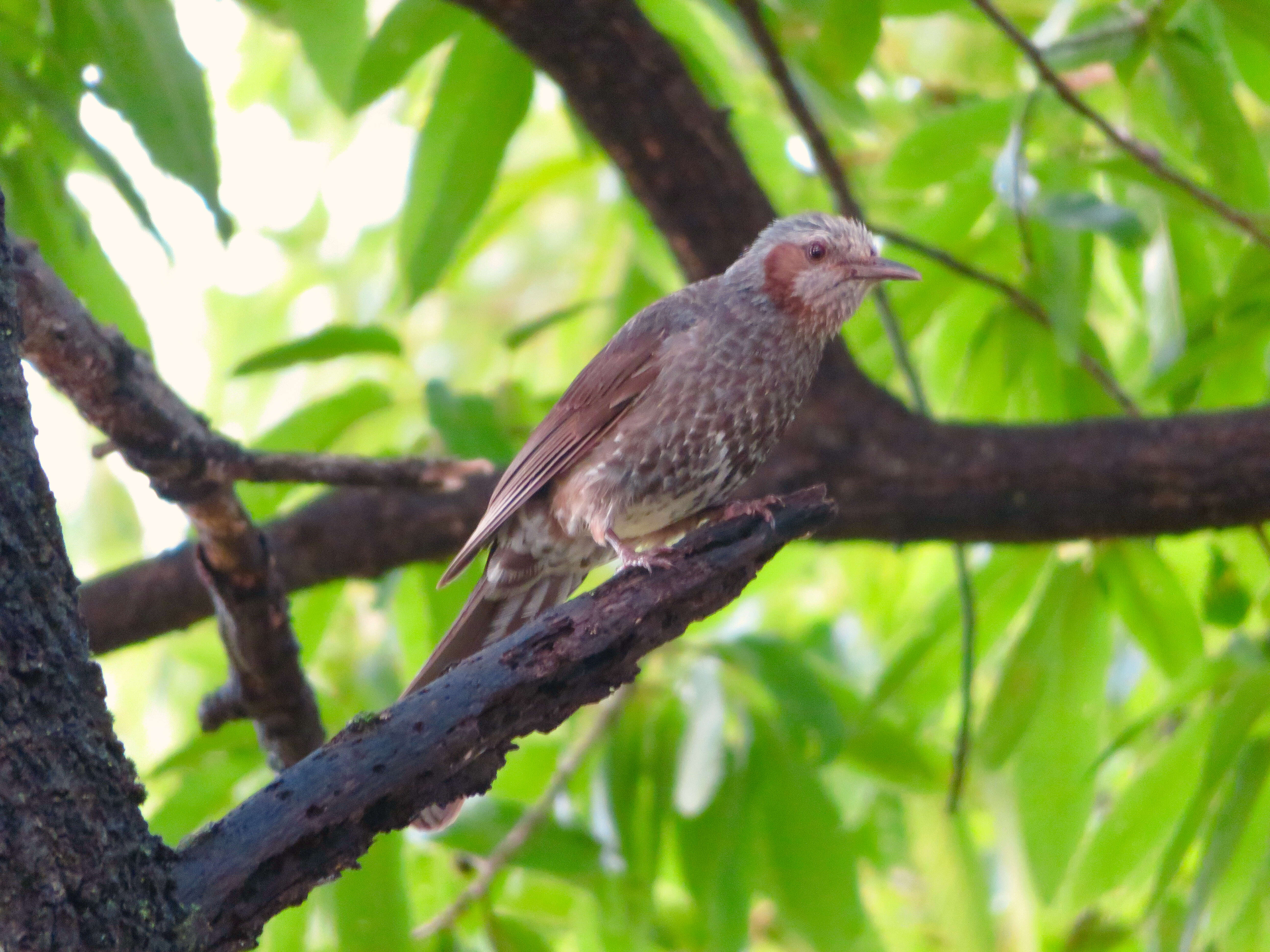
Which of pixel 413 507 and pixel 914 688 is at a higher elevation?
pixel 413 507

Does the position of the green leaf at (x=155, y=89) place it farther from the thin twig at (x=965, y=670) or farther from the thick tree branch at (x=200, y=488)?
the thin twig at (x=965, y=670)

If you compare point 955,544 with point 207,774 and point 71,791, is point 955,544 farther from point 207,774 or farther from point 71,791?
point 71,791

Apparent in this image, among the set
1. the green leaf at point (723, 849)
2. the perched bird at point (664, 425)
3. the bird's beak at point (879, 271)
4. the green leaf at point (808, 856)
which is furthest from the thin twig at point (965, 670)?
the bird's beak at point (879, 271)

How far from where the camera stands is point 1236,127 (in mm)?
3596

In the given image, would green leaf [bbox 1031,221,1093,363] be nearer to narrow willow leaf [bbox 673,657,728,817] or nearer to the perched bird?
the perched bird

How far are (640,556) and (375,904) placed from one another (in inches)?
45.8

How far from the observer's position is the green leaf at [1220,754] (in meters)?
3.18

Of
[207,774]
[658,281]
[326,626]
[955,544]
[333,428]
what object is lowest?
[955,544]

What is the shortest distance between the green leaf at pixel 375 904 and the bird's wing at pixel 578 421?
73cm

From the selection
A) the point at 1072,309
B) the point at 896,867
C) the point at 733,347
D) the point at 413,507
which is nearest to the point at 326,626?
the point at 413,507

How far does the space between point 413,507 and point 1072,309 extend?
199cm

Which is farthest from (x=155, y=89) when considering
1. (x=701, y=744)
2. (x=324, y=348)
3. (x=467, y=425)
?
(x=701, y=744)

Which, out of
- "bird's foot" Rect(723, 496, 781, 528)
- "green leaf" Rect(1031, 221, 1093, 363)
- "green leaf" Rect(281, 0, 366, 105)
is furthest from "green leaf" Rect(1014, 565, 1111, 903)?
"green leaf" Rect(281, 0, 366, 105)

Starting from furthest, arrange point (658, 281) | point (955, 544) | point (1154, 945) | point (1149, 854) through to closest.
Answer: point (658, 281), point (955, 544), point (1149, 854), point (1154, 945)
